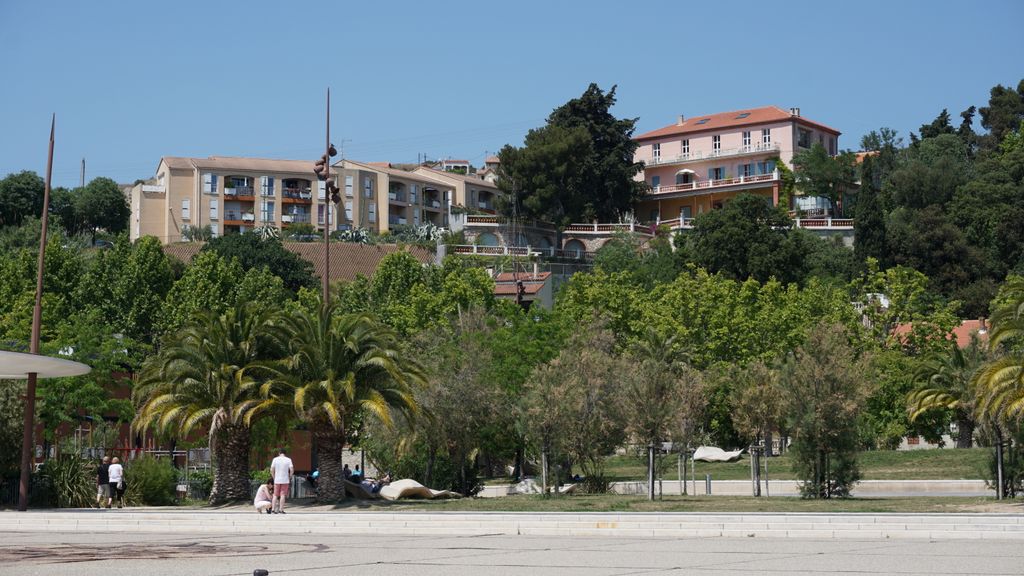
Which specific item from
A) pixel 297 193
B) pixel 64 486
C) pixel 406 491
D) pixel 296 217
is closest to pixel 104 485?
pixel 64 486

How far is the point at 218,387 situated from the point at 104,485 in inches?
142

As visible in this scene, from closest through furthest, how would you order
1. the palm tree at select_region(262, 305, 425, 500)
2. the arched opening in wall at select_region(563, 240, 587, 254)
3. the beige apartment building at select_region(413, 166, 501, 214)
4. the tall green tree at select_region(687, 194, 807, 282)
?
the palm tree at select_region(262, 305, 425, 500)
the tall green tree at select_region(687, 194, 807, 282)
the arched opening in wall at select_region(563, 240, 587, 254)
the beige apartment building at select_region(413, 166, 501, 214)

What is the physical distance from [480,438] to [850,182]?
2982 inches

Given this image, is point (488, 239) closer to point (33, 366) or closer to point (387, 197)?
point (387, 197)

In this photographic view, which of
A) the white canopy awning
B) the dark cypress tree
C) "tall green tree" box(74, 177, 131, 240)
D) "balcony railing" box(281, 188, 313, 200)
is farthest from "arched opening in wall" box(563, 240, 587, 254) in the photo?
the white canopy awning

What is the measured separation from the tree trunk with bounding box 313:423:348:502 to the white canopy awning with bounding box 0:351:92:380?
5.90 metres

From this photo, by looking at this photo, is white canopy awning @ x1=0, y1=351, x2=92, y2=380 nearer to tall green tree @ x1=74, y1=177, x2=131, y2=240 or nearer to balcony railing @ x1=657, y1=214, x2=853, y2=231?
balcony railing @ x1=657, y1=214, x2=853, y2=231

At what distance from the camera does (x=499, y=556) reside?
17.8m

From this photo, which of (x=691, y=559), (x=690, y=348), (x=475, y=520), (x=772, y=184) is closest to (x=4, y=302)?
(x=690, y=348)

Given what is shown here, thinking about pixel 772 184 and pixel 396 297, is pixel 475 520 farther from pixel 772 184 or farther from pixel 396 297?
pixel 772 184

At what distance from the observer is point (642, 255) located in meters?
98.0

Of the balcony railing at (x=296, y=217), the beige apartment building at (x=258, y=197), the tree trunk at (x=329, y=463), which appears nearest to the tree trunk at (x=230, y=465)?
the tree trunk at (x=329, y=463)

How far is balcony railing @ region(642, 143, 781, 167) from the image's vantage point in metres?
116

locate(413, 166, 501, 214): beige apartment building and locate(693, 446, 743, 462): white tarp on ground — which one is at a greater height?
locate(413, 166, 501, 214): beige apartment building
